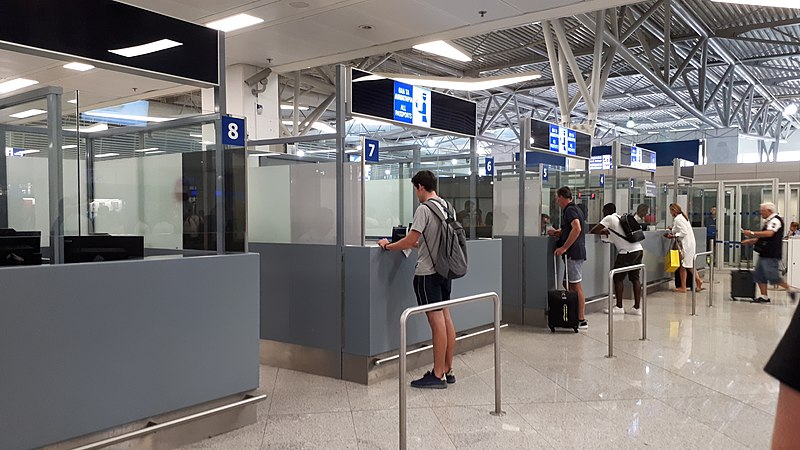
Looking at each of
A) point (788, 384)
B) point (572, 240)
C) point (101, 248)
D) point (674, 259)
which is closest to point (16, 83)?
point (101, 248)

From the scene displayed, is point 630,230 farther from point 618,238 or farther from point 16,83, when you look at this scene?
point 16,83

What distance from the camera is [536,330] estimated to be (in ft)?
22.1

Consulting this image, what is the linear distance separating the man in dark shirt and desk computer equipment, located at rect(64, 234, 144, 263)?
4.77 metres

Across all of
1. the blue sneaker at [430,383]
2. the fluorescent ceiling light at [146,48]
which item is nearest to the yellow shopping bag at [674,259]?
the blue sneaker at [430,383]

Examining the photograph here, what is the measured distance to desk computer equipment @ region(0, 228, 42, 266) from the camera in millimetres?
2701

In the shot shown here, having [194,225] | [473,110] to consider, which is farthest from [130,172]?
[473,110]

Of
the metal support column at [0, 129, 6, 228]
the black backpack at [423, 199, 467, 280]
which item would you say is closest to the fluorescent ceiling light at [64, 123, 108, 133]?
the metal support column at [0, 129, 6, 228]

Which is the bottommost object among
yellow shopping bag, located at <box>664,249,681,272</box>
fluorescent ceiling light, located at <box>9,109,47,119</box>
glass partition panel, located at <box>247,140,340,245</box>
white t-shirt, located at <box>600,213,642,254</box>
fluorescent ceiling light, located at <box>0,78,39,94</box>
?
yellow shopping bag, located at <box>664,249,681,272</box>

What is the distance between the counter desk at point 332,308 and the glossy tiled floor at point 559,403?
179 millimetres

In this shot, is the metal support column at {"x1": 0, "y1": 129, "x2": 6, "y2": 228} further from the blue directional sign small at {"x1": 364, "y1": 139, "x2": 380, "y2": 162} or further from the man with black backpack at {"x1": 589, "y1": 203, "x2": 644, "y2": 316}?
the man with black backpack at {"x1": 589, "y1": 203, "x2": 644, "y2": 316}

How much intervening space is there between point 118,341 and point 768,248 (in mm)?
8354

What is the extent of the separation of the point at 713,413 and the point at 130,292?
3.69 metres

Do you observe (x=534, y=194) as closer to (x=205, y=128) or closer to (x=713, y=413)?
(x=713, y=413)

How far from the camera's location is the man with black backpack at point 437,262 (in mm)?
4387
